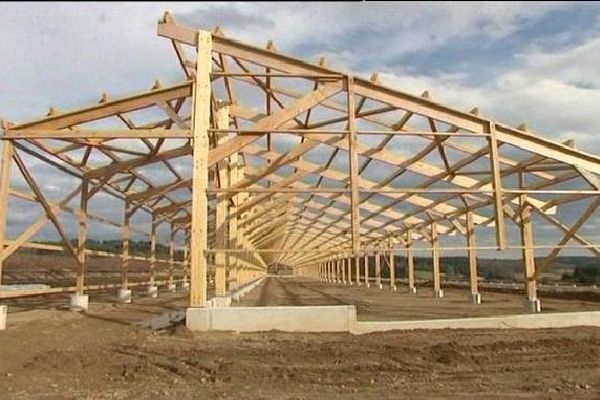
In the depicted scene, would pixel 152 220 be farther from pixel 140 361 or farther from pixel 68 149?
pixel 140 361

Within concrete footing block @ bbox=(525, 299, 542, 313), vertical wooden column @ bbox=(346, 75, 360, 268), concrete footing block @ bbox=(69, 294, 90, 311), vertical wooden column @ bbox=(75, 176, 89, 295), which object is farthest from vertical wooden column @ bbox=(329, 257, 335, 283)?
vertical wooden column @ bbox=(346, 75, 360, 268)

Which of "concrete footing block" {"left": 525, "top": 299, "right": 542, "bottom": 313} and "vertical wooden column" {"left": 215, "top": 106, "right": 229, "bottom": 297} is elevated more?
"vertical wooden column" {"left": 215, "top": 106, "right": 229, "bottom": 297}

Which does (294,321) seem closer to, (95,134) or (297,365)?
(297,365)

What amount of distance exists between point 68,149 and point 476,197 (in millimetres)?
11690

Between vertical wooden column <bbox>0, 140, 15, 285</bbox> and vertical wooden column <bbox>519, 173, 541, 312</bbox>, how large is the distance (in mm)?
12103

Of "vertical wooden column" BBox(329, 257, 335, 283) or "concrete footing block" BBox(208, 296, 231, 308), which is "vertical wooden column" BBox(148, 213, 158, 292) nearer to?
"concrete footing block" BBox(208, 296, 231, 308)

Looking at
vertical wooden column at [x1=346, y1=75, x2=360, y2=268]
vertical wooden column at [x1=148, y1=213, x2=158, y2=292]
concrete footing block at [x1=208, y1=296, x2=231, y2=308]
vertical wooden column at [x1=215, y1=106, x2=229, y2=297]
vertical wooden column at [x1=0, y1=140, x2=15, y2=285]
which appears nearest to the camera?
vertical wooden column at [x1=0, y1=140, x2=15, y2=285]

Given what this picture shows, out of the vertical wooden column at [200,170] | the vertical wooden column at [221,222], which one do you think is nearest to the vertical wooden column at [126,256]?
the vertical wooden column at [221,222]

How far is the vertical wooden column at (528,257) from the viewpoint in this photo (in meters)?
15.6

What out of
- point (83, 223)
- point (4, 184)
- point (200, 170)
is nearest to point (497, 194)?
point (200, 170)

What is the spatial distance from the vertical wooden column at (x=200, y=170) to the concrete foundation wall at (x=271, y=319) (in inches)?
15.0

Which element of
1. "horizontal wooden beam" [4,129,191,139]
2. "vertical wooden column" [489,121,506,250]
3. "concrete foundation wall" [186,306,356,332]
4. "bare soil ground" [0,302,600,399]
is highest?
"horizontal wooden beam" [4,129,191,139]

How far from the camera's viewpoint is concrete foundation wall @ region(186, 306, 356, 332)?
398 inches

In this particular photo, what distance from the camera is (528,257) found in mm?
15945
